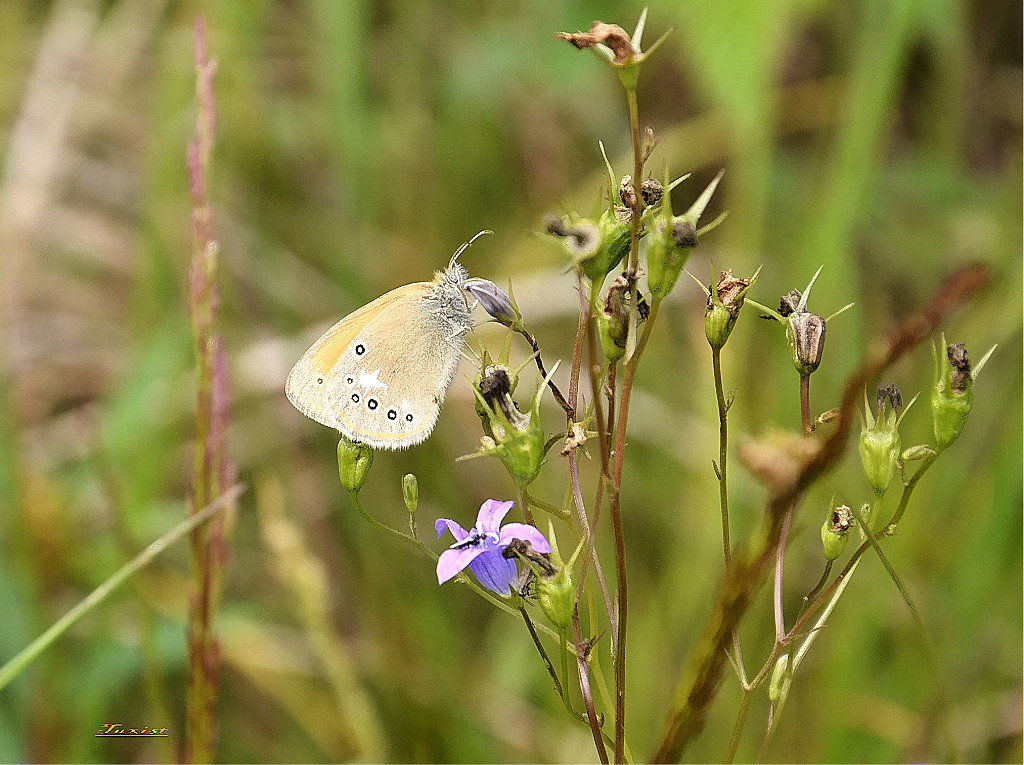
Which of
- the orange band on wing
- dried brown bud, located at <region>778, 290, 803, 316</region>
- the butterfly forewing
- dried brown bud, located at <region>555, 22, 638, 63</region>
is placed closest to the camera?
dried brown bud, located at <region>555, 22, 638, 63</region>

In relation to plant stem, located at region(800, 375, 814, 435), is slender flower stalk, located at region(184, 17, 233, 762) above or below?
below

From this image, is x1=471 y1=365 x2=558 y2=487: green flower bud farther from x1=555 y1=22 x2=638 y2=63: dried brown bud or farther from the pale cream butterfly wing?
the pale cream butterfly wing

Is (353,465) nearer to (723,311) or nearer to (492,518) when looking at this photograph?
(492,518)

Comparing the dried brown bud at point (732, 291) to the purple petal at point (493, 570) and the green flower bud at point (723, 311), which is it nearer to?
the green flower bud at point (723, 311)

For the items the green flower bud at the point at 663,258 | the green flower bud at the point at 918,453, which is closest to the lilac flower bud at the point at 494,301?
the green flower bud at the point at 663,258

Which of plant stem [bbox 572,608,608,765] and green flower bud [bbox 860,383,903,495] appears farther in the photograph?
green flower bud [bbox 860,383,903,495]

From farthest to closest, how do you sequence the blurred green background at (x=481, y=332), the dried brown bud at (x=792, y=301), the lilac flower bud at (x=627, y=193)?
the blurred green background at (x=481, y=332) < the dried brown bud at (x=792, y=301) < the lilac flower bud at (x=627, y=193)

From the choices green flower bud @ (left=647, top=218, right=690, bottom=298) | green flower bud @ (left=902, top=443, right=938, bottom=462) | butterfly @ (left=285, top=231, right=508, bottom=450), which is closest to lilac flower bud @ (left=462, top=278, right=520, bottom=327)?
butterfly @ (left=285, top=231, right=508, bottom=450)
